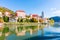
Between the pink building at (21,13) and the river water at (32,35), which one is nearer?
the river water at (32,35)

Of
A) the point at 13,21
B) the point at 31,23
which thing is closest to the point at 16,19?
the point at 13,21

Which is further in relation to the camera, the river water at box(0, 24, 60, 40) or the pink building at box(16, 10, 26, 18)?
the pink building at box(16, 10, 26, 18)

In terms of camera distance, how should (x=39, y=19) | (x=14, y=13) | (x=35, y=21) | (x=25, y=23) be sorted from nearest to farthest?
(x=25, y=23) < (x=35, y=21) < (x=39, y=19) < (x=14, y=13)

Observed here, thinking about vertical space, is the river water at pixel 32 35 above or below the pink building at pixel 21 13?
below

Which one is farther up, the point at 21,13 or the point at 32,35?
the point at 21,13

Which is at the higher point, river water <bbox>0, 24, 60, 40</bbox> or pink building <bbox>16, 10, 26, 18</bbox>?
pink building <bbox>16, 10, 26, 18</bbox>

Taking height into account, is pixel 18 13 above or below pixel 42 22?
above

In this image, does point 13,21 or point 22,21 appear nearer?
point 22,21

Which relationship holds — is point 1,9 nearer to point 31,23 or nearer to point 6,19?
point 6,19

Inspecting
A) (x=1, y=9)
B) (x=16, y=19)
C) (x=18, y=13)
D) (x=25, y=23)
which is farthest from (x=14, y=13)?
(x=25, y=23)

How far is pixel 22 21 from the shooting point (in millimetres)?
15117

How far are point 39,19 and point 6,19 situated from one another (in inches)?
174

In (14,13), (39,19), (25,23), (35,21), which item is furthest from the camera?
(14,13)

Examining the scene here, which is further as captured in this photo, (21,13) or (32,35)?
(21,13)
